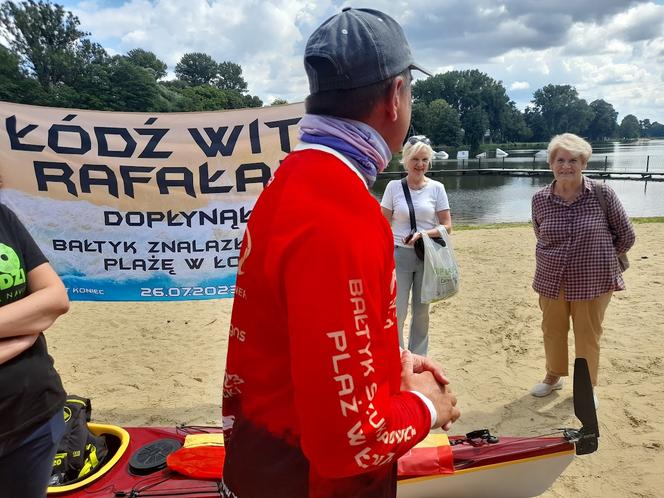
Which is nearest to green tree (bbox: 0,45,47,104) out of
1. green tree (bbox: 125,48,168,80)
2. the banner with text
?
green tree (bbox: 125,48,168,80)

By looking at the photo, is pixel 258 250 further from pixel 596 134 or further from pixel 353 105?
pixel 596 134

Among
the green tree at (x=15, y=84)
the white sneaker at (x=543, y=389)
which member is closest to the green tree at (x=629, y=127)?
the green tree at (x=15, y=84)

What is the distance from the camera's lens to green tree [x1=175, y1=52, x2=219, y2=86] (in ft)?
352

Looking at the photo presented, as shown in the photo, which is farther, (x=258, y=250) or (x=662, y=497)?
(x=662, y=497)

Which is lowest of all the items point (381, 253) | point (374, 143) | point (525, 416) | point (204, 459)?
point (525, 416)

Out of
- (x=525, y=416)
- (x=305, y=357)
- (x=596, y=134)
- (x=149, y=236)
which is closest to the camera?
(x=305, y=357)

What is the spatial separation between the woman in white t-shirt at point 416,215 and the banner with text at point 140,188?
1167mm

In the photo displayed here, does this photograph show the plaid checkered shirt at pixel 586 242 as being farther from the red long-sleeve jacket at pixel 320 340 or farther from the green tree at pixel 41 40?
the green tree at pixel 41 40

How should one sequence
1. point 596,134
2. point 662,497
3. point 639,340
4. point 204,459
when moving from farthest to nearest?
point 596,134 → point 639,340 → point 662,497 → point 204,459

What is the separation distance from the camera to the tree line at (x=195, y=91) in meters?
55.0

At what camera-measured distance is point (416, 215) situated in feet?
14.6

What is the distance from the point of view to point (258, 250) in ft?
3.40

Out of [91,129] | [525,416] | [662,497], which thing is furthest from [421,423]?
[91,129]

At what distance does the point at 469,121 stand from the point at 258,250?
364 ft
